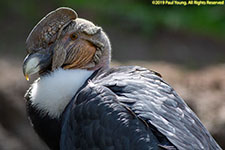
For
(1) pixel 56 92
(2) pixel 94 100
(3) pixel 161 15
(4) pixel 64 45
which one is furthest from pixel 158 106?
(3) pixel 161 15

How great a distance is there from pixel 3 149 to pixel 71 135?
468 cm

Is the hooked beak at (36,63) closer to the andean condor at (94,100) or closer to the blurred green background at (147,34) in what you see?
the andean condor at (94,100)

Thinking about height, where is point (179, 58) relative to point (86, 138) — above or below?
below

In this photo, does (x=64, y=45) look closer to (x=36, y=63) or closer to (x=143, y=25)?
(x=36, y=63)

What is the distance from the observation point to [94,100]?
13.1 ft

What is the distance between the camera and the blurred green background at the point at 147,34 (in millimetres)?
9656

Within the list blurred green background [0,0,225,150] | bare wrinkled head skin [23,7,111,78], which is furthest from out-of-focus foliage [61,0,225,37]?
bare wrinkled head skin [23,7,111,78]

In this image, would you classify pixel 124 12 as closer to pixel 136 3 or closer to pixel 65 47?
pixel 136 3

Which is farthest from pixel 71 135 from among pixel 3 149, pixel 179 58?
pixel 179 58

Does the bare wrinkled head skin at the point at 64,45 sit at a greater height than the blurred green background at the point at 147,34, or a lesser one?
greater

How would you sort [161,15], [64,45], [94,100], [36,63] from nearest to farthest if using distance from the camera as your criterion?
[94,100], [36,63], [64,45], [161,15]

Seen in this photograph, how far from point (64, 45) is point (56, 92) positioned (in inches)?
16.0

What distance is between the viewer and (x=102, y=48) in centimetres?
472

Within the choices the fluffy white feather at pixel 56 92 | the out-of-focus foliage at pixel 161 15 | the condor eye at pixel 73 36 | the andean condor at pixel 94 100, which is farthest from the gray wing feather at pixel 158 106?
the out-of-focus foliage at pixel 161 15
